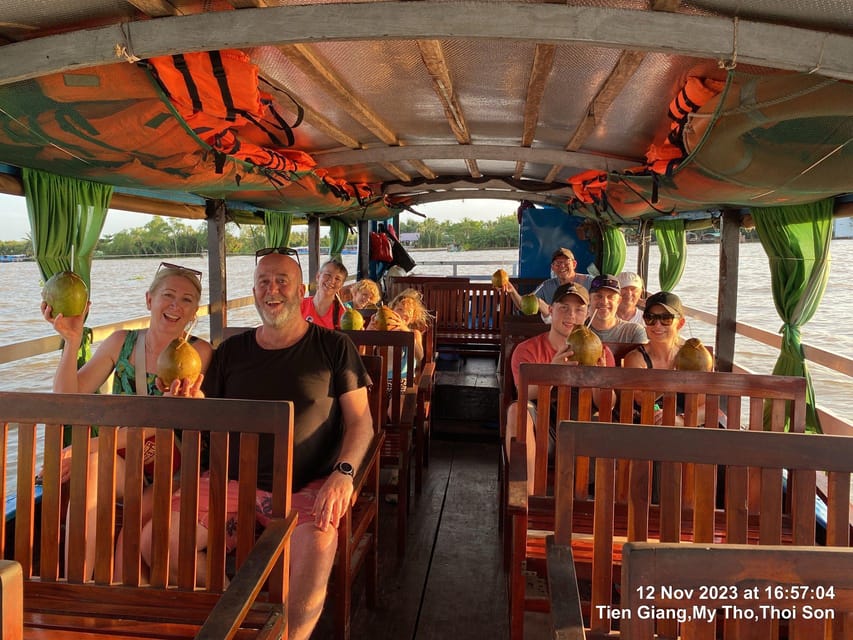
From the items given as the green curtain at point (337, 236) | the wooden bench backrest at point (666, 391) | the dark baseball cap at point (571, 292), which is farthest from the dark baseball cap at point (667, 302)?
the green curtain at point (337, 236)

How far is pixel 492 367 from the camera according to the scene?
21.9 ft

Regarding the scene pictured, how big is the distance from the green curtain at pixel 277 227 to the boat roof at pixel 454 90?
1643 mm

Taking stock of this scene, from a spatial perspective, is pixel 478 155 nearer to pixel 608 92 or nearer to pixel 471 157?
pixel 471 157

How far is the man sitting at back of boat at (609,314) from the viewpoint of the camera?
3.72 m

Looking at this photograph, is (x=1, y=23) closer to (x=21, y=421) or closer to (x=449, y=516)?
(x=21, y=421)

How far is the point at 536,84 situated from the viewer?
299 centimetres

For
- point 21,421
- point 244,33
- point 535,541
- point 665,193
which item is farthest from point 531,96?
point 21,421

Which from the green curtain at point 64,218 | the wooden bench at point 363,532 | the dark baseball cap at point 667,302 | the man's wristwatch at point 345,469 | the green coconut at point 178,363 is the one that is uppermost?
the green curtain at point 64,218

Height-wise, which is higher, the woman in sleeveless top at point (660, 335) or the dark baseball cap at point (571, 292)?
the dark baseball cap at point (571, 292)

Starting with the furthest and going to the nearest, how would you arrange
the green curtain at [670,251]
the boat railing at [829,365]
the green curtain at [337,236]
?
the green curtain at [337,236] < the green curtain at [670,251] < the boat railing at [829,365]

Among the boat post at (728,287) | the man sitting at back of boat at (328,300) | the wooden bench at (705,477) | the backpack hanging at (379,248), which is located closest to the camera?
the wooden bench at (705,477)

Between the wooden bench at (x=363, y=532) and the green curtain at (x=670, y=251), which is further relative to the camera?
the green curtain at (x=670, y=251)

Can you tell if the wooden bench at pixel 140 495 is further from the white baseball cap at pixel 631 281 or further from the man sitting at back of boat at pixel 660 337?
the white baseball cap at pixel 631 281

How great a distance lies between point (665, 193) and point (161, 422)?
311 centimetres
